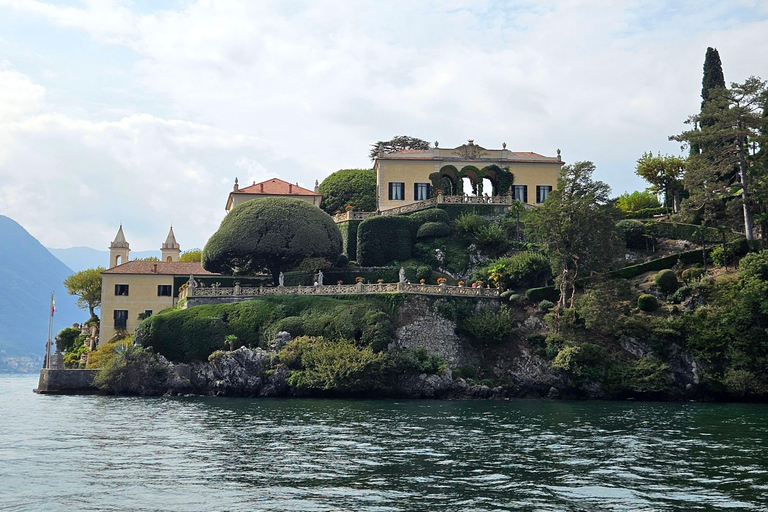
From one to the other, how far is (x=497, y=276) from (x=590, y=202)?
9940 millimetres

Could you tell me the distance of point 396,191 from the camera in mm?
82375

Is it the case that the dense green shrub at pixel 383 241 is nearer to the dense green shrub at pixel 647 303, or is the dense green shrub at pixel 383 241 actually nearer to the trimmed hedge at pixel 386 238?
the trimmed hedge at pixel 386 238

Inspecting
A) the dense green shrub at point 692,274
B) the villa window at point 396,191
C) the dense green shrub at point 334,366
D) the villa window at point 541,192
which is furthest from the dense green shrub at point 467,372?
the villa window at point 541,192

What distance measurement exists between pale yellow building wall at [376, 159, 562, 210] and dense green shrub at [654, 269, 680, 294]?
2338 centimetres

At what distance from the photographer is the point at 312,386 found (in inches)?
2153

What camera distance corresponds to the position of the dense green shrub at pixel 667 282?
2352 inches

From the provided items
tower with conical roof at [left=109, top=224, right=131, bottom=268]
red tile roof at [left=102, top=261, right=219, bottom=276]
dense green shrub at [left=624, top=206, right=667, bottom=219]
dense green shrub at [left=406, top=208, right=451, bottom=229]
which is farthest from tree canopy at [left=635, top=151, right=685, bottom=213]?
tower with conical roof at [left=109, top=224, right=131, bottom=268]

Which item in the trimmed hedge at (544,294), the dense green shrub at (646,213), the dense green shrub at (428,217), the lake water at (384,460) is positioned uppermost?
the dense green shrub at (646,213)

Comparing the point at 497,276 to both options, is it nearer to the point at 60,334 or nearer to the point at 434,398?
the point at 434,398

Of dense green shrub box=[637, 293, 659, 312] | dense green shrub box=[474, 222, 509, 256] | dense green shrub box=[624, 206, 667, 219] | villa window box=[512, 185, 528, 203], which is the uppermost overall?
villa window box=[512, 185, 528, 203]

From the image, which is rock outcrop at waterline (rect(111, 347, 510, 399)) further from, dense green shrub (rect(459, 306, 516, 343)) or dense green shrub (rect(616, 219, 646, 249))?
dense green shrub (rect(616, 219, 646, 249))

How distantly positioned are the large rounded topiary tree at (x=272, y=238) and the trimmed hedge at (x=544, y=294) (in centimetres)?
1793

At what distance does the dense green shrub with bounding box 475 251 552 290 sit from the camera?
211 feet

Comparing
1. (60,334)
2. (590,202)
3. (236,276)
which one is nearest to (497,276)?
(590,202)
